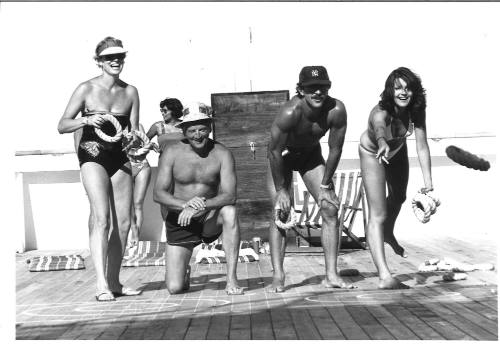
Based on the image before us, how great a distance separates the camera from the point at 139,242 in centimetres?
1121

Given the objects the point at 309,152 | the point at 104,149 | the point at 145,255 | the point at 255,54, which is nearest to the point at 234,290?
the point at 309,152

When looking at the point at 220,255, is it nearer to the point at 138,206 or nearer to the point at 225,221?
the point at 138,206

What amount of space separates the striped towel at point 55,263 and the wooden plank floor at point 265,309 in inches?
15.7

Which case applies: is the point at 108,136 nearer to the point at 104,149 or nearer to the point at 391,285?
the point at 104,149

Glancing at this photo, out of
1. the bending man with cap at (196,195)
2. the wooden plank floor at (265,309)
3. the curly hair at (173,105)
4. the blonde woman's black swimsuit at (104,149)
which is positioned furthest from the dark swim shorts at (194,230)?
the curly hair at (173,105)

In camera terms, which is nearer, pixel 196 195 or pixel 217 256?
pixel 196 195

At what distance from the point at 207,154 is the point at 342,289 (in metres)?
1.28

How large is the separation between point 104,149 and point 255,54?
Result: 506 centimetres

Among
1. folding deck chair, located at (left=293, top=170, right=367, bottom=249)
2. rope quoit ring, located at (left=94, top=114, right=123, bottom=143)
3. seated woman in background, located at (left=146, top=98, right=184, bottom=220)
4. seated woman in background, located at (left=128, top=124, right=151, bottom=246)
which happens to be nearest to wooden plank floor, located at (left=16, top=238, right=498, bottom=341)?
rope quoit ring, located at (left=94, top=114, right=123, bottom=143)

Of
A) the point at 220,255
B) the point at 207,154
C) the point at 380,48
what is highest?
the point at 380,48

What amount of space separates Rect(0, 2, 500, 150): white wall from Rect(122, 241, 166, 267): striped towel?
152 centimetres

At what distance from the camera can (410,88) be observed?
24.8 feet

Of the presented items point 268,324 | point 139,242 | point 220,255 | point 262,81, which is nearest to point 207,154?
point 268,324

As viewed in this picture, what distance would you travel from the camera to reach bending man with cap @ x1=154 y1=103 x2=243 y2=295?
24.0 feet
